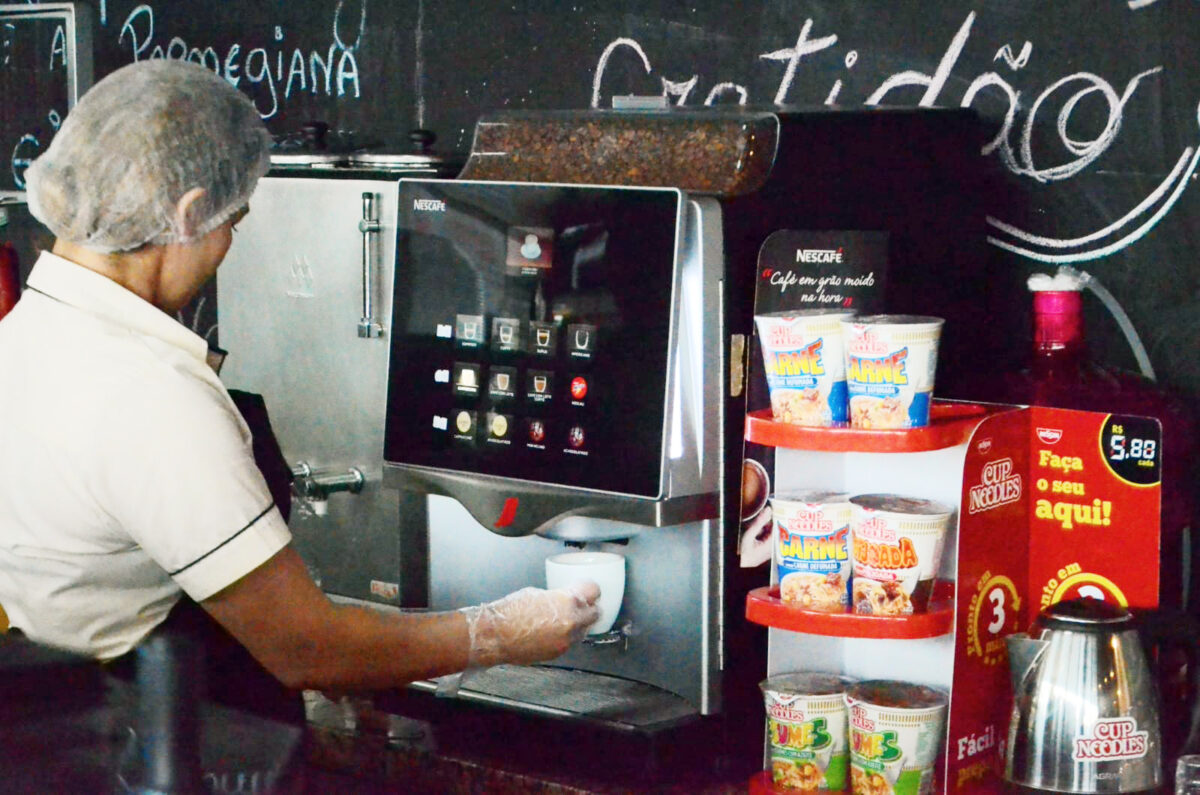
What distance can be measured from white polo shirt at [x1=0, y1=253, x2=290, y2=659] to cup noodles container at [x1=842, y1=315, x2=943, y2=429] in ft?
1.97

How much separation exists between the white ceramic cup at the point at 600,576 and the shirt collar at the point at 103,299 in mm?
478

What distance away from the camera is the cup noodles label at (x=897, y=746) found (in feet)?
5.45

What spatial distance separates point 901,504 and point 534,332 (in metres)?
0.46

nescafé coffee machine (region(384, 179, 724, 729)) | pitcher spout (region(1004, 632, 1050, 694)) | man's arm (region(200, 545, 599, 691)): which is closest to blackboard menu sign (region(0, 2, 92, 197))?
nescafé coffee machine (region(384, 179, 724, 729))

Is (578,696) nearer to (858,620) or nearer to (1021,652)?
(858,620)

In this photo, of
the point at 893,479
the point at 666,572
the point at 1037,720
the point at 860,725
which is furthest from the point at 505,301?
the point at 1037,720

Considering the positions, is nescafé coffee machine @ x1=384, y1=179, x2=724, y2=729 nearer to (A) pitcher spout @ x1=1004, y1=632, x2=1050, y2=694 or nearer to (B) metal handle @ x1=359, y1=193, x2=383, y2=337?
(B) metal handle @ x1=359, y1=193, x2=383, y2=337

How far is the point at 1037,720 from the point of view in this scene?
1604mm

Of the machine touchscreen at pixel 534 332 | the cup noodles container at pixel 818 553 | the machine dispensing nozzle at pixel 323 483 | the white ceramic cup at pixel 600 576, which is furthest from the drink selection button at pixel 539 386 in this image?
the machine dispensing nozzle at pixel 323 483

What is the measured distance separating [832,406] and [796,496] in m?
0.13

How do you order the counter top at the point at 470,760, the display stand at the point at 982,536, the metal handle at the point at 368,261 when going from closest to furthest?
the display stand at the point at 982,536
the counter top at the point at 470,760
the metal handle at the point at 368,261

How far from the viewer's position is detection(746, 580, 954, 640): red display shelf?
1.62 metres

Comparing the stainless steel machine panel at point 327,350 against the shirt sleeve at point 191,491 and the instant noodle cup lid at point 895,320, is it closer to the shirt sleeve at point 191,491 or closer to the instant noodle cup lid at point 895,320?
the shirt sleeve at point 191,491

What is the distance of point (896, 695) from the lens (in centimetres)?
173
